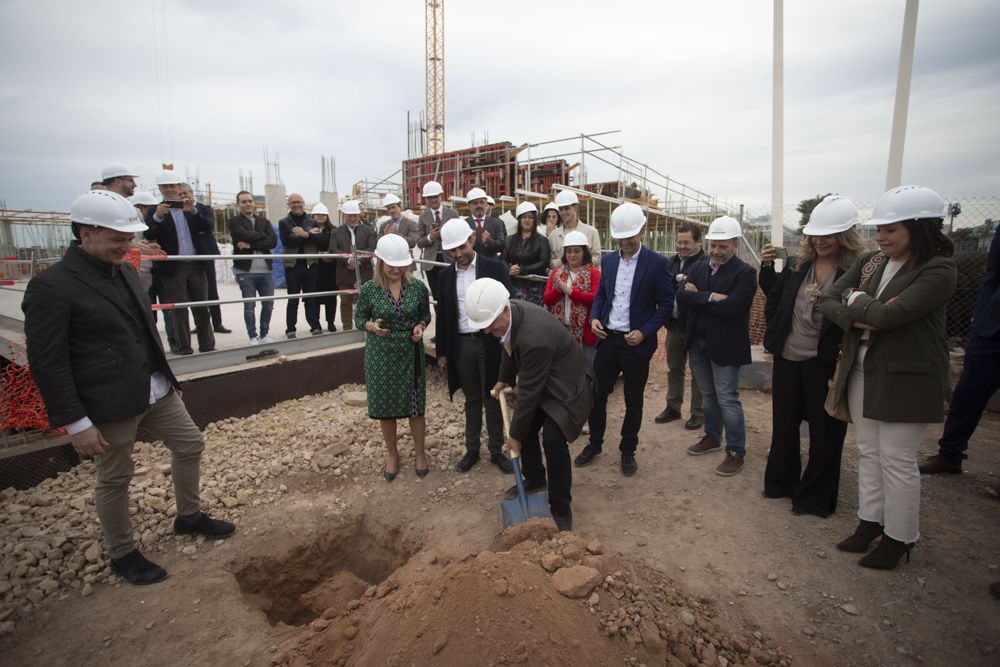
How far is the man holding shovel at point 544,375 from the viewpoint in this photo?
118 inches

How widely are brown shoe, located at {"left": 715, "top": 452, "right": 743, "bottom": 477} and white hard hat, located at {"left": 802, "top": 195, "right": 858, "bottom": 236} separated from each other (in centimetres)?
184

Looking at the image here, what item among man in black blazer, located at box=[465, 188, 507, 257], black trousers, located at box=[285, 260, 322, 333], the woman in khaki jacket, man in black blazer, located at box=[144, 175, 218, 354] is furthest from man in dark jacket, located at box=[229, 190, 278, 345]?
the woman in khaki jacket

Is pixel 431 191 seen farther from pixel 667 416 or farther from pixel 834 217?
pixel 834 217

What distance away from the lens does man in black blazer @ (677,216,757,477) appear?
372cm

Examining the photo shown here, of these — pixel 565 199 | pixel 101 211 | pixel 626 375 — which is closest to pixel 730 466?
pixel 626 375

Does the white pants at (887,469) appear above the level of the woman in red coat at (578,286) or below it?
below

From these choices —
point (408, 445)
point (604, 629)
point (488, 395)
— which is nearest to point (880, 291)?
point (604, 629)

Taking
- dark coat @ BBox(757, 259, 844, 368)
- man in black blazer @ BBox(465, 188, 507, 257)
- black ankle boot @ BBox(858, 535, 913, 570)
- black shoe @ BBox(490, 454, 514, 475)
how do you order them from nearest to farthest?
black ankle boot @ BBox(858, 535, 913, 570) → dark coat @ BBox(757, 259, 844, 368) → black shoe @ BBox(490, 454, 514, 475) → man in black blazer @ BBox(465, 188, 507, 257)

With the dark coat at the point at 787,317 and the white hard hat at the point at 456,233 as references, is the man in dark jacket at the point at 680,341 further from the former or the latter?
the white hard hat at the point at 456,233

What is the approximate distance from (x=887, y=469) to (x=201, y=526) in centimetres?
427

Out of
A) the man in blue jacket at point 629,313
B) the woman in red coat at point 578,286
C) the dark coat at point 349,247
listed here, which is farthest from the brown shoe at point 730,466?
the dark coat at point 349,247

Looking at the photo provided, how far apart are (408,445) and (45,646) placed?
2.67 metres

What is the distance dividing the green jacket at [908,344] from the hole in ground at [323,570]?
301 centimetres

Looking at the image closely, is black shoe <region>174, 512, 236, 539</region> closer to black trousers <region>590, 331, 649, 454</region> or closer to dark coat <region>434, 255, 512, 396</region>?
dark coat <region>434, 255, 512, 396</region>
